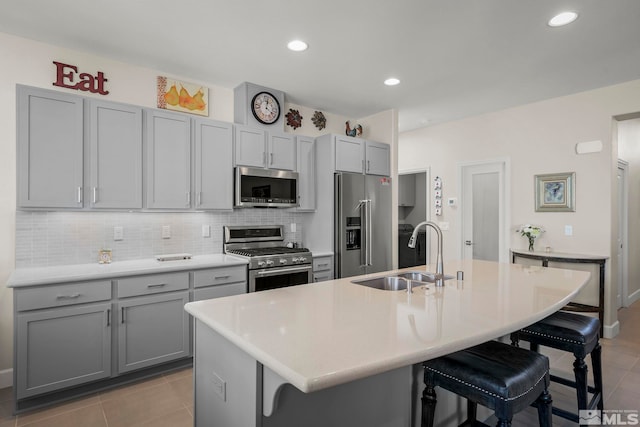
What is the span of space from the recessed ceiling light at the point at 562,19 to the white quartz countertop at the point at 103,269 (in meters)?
2.99

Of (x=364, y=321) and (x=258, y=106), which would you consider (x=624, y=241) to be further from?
(x=364, y=321)

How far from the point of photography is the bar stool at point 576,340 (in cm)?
195

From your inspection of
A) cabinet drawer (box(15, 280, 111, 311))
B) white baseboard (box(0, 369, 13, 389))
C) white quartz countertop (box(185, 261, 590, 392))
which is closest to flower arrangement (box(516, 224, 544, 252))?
white quartz countertop (box(185, 261, 590, 392))

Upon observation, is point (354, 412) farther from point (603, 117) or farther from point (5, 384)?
point (603, 117)

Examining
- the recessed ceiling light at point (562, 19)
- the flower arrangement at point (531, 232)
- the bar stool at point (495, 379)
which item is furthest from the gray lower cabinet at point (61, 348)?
the flower arrangement at point (531, 232)

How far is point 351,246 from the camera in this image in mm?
4070

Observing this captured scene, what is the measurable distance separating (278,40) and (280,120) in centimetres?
121

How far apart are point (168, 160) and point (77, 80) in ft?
3.08

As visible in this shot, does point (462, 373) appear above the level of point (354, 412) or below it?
above

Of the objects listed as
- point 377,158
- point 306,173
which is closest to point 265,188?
point 306,173

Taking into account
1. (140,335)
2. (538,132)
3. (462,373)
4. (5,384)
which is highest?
(538,132)

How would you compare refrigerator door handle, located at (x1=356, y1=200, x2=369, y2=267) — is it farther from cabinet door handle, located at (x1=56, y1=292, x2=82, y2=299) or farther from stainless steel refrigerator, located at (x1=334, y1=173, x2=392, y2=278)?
cabinet door handle, located at (x1=56, y1=292, x2=82, y2=299)

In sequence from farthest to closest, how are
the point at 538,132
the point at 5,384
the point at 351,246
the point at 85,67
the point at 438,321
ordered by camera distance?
the point at 538,132 < the point at 351,246 < the point at 85,67 < the point at 5,384 < the point at 438,321

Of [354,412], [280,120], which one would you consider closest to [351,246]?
[280,120]
